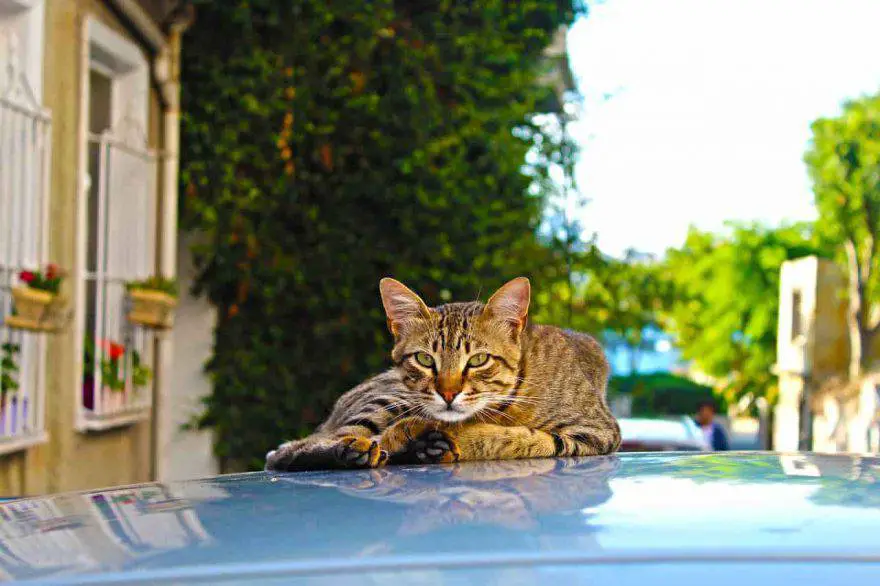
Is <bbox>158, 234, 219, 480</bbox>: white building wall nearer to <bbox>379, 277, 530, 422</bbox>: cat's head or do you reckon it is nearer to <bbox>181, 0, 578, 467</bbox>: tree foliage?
<bbox>181, 0, 578, 467</bbox>: tree foliage

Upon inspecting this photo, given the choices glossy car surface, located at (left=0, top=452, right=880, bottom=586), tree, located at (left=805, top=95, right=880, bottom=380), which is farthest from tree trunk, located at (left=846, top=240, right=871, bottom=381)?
glossy car surface, located at (left=0, top=452, right=880, bottom=586)

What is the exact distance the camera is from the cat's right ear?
4023mm

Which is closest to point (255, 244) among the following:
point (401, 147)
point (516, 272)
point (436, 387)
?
point (401, 147)

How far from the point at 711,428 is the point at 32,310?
10.2m

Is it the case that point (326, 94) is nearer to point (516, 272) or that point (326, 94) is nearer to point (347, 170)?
point (347, 170)

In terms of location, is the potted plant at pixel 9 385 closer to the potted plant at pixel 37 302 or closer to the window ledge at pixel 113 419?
the potted plant at pixel 37 302

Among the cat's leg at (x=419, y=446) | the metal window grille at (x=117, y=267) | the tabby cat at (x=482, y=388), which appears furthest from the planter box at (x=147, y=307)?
the cat's leg at (x=419, y=446)

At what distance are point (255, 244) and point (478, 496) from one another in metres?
7.30

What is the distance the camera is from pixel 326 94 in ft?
30.3

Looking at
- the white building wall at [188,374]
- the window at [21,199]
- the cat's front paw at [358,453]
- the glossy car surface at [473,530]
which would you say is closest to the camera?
the glossy car surface at [473,530]

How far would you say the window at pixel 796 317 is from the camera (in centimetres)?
4422

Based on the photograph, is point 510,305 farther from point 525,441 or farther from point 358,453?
point 358,453

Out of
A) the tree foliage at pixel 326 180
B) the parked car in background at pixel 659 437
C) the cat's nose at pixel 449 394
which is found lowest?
the parked car in background at pixel 659 437

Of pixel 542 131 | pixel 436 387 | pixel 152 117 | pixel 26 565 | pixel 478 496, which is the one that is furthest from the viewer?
pixel 542 131
